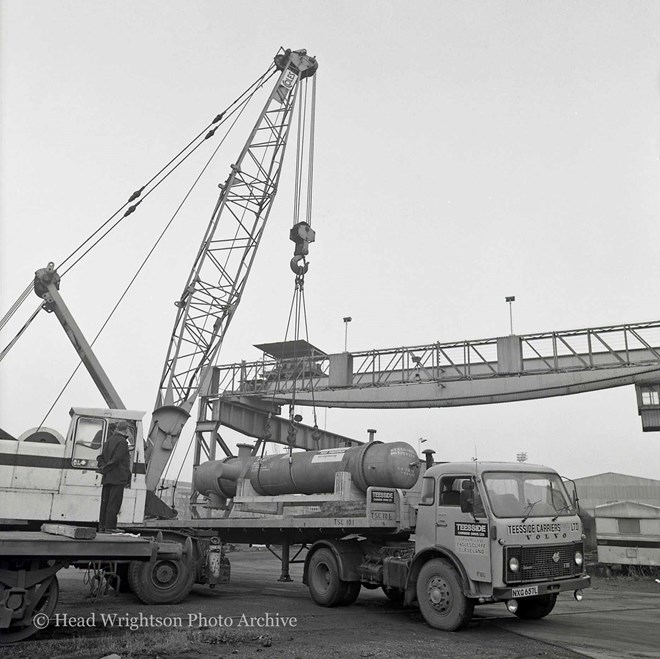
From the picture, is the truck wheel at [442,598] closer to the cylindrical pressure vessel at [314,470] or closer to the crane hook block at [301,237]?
the cylindrical pressure vessel at [314,470]

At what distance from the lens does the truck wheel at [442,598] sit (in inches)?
388

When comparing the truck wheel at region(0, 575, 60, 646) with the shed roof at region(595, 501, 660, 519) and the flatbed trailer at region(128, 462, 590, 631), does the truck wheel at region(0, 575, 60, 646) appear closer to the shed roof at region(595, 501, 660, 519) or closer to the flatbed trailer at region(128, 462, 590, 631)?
the flatbed trailer at region(128, 462, 590, 631)

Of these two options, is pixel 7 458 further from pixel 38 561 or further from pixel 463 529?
pixel 463 529

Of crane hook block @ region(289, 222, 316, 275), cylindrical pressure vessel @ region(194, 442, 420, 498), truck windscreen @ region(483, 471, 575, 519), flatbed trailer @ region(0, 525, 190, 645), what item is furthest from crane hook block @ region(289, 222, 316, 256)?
flatbed trailer @ region(0, 525, 190, 645)

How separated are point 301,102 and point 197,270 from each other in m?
8.07

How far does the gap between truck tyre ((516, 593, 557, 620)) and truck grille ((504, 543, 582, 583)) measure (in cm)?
111

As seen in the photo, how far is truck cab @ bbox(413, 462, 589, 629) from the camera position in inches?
380

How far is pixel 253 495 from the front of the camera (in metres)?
15.3

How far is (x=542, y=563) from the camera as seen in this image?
9922 millimetres

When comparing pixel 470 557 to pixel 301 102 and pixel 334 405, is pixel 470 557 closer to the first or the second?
pixel 334 405

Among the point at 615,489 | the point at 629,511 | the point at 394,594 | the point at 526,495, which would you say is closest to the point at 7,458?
the point at 394,594

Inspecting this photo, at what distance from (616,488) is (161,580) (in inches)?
2208

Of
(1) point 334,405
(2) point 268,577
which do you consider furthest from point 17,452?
(1) point 334,405

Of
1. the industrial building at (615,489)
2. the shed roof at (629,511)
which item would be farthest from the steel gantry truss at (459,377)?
the industrial building at (615,489)
